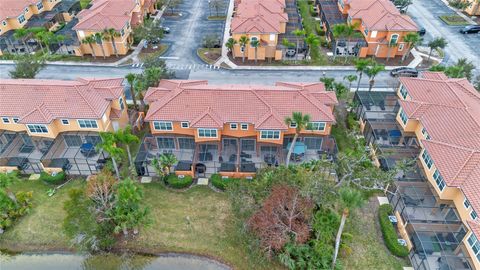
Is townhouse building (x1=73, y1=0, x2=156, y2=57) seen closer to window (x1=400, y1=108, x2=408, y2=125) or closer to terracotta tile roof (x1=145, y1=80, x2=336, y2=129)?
terracotta tile roof (x1=145, y1=80, x2=336, y2=129)

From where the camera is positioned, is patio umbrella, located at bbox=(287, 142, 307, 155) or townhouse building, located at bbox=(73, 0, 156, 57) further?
townhouse building, located at bbox=(73, 0, 156, 57)

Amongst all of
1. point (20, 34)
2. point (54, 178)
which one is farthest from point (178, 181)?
point (20, 34)

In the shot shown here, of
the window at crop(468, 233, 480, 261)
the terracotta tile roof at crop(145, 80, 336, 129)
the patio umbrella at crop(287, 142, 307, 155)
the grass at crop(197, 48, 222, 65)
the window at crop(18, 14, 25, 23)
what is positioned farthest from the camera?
the window at crop(18, 14, 25, 23)

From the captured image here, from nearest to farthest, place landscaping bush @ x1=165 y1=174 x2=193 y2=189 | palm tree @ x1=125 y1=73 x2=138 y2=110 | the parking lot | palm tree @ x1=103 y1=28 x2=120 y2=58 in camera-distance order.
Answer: landscaping bush @ x1=165 y1=174 x2=193 y2=189, palm tree @ x1=125 y1=73 x2=138 y2=110, palm tree @ x1=103 y1=28 x2=120 y2=58, the parking lot

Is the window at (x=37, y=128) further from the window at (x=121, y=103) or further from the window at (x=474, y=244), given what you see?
the window at (x=474, y=244)

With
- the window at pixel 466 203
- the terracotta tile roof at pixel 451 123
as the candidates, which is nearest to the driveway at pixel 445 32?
the terracotta tile roof at pixel 451 123

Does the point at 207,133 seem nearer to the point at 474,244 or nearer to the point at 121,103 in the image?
the point at 121,103

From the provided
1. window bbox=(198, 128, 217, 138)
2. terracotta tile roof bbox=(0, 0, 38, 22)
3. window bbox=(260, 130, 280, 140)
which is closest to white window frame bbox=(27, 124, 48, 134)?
window bbox=(198, 128, 217, 138)
